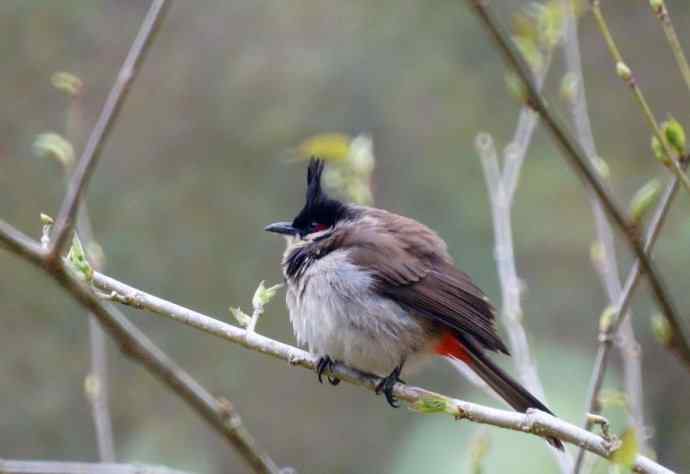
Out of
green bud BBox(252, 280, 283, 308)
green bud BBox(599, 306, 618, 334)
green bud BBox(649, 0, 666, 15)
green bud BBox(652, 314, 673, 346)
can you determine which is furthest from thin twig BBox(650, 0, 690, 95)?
green bud BBox(252, 280, 283, 308)

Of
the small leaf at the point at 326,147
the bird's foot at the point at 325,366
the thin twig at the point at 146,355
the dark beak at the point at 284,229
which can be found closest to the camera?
the thin twig at the point at 146,355

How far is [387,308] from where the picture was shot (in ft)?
11.4

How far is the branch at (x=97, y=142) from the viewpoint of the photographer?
1.47 metres

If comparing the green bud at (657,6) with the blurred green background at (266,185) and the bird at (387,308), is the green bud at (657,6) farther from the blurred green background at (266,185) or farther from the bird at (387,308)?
the blurred green background at (266,185)

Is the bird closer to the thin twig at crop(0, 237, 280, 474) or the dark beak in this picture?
the dark beak

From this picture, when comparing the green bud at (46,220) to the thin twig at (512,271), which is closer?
the green bud at (46,220)

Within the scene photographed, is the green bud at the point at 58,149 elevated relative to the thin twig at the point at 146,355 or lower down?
elevated

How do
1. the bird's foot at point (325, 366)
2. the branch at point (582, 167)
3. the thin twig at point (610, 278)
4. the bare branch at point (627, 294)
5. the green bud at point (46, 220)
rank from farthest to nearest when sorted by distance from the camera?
the bird's foot at point (325, 366) → the thin twig at point (610, 278) → the green bud at point (46, 220) → the bare branch at point (627, 294) → the branch at point (582, 167)

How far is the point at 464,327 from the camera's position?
3.40 metres

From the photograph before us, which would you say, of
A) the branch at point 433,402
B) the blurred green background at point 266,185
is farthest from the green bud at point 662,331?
the blurred green background at point 266,185

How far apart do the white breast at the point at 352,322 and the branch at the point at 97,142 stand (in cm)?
183

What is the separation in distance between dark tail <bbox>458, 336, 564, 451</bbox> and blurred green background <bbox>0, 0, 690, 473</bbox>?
6.61ft

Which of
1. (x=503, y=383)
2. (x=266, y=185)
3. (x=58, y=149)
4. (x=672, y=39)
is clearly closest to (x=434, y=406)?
(x=672, y=39)

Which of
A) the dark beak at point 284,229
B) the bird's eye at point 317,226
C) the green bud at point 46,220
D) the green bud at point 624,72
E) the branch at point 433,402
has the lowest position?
the branch at point 433,402
